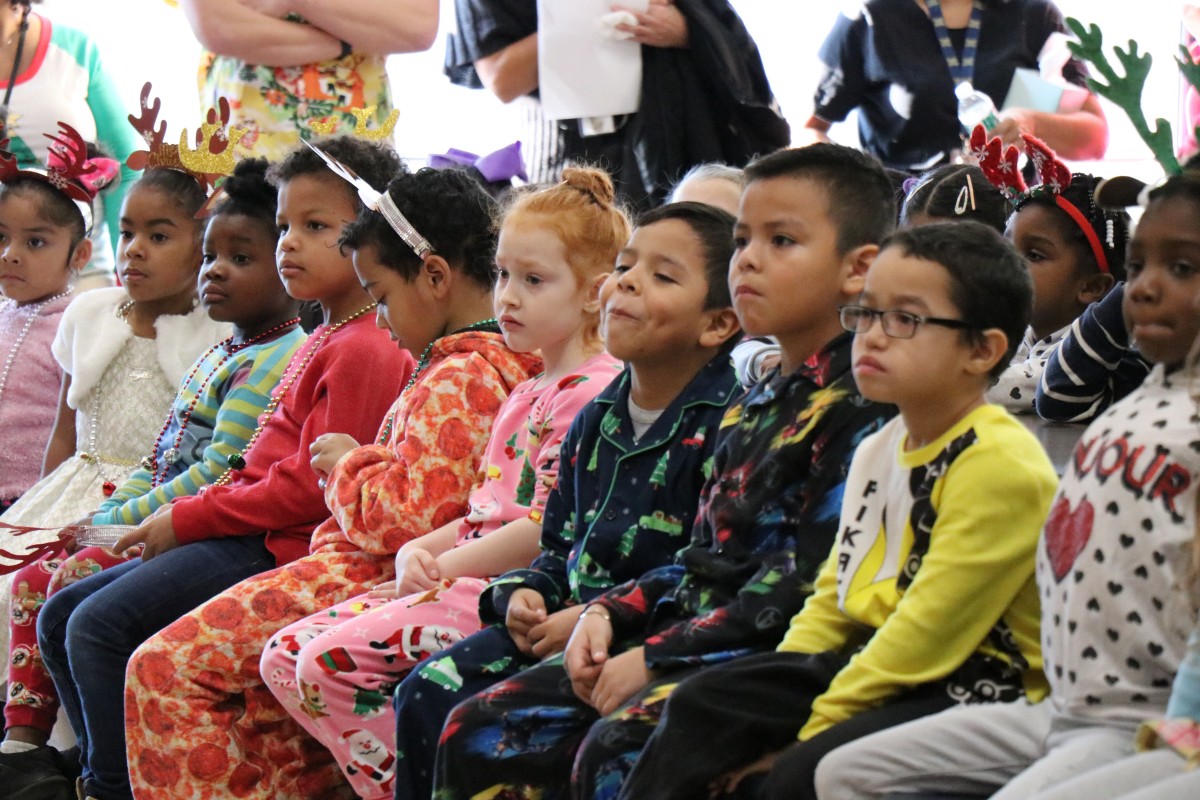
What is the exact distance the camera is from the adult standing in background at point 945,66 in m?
3.65

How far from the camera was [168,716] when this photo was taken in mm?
2873

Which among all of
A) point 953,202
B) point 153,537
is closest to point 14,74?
point 153,537

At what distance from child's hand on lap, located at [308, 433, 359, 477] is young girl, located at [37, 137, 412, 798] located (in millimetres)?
120

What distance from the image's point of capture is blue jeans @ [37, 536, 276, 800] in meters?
3.07

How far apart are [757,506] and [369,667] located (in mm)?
816

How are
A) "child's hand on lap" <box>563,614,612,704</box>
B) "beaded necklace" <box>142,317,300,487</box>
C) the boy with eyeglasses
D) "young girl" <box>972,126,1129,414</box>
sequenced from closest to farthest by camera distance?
1. the boy with eyeglasses
2. "child's hand on lap" <box>563,614,612,704</box>
3. "young girl" <box>972,126,1129,414</box>
4. "beaded necklace" <box>142,317,300,487</box>

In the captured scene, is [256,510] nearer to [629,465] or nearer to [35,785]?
[35,785]

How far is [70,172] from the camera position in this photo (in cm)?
437

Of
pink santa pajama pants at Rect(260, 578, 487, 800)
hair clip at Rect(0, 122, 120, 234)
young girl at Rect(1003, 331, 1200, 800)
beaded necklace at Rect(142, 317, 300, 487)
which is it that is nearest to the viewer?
young girl at Rect(1003, 331, 1200, 800)

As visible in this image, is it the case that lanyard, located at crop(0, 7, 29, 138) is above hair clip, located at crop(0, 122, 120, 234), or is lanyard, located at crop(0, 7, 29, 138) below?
above

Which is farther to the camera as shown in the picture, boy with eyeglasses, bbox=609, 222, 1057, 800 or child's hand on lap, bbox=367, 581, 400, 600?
child's hand on lap, bbox=367, 581, 400, 600

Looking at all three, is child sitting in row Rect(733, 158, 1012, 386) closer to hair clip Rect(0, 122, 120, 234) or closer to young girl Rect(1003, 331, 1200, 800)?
young girl Rect(1003, 331, 1200, 800)

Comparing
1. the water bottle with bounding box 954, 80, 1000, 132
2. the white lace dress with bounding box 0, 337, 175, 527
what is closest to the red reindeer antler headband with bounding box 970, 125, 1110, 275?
the water bottle with bounding box 954, 80, 1000, 132

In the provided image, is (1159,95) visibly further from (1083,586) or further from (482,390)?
(1083,586)
